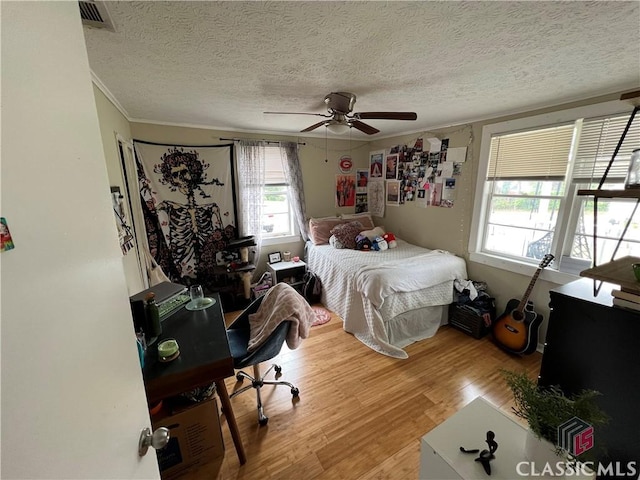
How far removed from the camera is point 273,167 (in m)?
3.59

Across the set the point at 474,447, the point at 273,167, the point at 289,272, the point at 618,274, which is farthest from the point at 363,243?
the point at 474,447

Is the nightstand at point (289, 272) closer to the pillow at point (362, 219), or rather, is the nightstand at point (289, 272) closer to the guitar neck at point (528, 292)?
the pillow at point (362, 219)

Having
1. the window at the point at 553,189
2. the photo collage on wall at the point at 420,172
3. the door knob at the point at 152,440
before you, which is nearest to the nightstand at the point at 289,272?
the photo collage on wall at the point at 420,172

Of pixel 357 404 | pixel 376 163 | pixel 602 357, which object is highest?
pixel 376 163

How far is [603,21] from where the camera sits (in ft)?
3.51

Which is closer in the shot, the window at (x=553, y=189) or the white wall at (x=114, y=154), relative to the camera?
the white wall at (x=114, y=154)

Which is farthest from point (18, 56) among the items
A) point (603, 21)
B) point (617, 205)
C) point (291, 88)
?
point (617, 205)

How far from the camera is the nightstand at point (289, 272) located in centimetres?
342

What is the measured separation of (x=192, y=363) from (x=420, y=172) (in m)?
3.30

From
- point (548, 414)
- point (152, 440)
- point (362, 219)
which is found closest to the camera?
point (152, 440)

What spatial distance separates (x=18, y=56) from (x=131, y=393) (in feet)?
2.47

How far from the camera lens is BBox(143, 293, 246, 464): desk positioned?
1.13 meters

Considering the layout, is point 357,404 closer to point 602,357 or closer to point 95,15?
point 602,357

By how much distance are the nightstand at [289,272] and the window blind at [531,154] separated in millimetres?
2491
